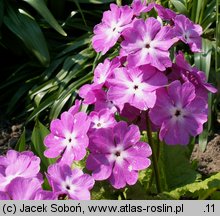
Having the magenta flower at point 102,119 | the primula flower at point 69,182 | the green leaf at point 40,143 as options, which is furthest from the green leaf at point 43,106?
the primula flower at point 69,182

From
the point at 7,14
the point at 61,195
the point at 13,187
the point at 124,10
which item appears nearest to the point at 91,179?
the point at 61,195

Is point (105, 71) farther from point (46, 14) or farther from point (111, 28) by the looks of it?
point (46, 14)

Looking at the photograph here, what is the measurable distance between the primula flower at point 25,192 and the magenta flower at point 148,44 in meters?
0.38

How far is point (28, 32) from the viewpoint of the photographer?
9.63ft

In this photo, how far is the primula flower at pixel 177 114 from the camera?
Result: 56.0 inches

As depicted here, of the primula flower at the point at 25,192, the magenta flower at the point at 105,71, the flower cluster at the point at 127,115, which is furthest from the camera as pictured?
the magenta flower at the point at 105,71

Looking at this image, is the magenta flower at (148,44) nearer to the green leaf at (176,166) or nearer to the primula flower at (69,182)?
the primula flower at (69,182)

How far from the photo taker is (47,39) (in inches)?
126

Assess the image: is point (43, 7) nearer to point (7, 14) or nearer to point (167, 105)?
point (7, 14)

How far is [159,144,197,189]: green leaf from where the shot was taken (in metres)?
1.74

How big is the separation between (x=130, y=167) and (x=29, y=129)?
1.46 meters

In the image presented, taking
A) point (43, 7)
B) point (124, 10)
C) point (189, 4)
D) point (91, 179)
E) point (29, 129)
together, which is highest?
point (124, 10)

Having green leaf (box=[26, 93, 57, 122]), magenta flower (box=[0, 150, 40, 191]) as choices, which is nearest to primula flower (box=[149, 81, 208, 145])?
magenta flower (box=[0, 150, 40, 191])

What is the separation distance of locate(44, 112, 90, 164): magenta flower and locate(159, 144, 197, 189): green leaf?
0.38m
